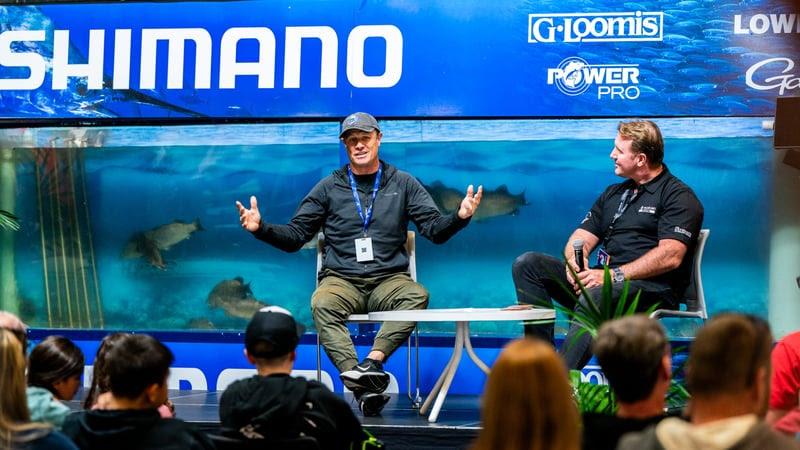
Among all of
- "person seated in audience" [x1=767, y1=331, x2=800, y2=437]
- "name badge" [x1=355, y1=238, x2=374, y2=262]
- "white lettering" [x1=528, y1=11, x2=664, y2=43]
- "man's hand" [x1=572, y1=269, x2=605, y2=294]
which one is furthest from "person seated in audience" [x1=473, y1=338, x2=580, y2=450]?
"white lettering" [x1=528, y1=11, x2=664, y2=43]

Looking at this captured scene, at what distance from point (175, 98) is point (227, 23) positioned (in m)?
0.55

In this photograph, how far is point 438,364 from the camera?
22.2ft

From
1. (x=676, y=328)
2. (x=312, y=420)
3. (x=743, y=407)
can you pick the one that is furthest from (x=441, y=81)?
(x=743, y=407)

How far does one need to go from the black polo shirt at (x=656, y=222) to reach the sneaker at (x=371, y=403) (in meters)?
1.34

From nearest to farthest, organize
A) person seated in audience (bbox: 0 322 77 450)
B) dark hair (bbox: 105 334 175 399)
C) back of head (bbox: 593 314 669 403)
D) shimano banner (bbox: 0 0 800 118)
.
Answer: back of head (bbox: 593 314 669 403)
person seated in audience (bbox: 0 322 77 450)
dark hair (bbox: 105 334 175 399)
shimano banner (bbox: 0 0 800 118)

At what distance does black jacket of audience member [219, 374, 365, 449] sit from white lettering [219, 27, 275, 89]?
4.14 meters

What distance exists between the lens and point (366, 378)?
5.52 m

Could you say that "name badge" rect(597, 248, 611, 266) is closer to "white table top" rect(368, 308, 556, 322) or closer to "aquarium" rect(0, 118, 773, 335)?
"white table top" rect(368, 308, 556, 322)

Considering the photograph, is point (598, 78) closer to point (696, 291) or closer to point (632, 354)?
point (696, 291)

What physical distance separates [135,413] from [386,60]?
445cm

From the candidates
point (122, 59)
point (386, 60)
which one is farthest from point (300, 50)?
point (122, 59)

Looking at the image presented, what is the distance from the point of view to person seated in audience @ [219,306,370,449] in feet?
10.7

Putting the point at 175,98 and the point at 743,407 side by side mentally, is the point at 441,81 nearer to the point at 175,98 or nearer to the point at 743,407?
the point at 175,98

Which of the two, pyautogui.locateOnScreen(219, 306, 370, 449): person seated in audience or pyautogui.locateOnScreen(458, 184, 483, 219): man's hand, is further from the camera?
pyautogui.locateOnScreen(458, 184, 483, 219): man's hand
